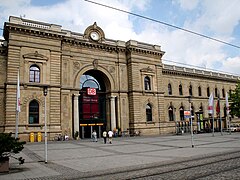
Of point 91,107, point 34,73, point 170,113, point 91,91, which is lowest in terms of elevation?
point 170,113

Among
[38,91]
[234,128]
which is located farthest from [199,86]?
[38,91]

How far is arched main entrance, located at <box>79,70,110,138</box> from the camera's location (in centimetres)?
3962

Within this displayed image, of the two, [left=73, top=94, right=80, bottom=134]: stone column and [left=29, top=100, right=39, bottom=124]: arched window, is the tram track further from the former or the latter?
[left=73, top=94, right=80, bottom=134]: stone column

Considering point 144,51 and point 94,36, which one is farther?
point 144,51

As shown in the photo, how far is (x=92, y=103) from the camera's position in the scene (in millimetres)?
40906

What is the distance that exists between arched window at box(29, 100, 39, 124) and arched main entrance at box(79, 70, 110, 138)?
796 centimetres

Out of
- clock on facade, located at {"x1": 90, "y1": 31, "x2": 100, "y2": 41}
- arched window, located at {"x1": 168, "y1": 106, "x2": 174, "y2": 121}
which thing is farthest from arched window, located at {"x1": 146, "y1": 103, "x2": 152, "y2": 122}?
clock on facade, located at {"x1": 90, "y1": 31, "x2": 100, "y2": 41}

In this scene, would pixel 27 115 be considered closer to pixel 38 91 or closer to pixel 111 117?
pixel 38 91

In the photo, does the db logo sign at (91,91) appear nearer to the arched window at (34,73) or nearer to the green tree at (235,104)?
the arched window at (34,73)

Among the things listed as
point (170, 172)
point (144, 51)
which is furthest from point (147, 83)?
point (170, 172)

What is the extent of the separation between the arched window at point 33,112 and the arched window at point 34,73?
305 centimetres

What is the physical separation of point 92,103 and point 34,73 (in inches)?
438

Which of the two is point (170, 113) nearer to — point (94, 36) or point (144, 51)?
point (144, 51)

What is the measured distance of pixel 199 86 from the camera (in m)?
58.5
